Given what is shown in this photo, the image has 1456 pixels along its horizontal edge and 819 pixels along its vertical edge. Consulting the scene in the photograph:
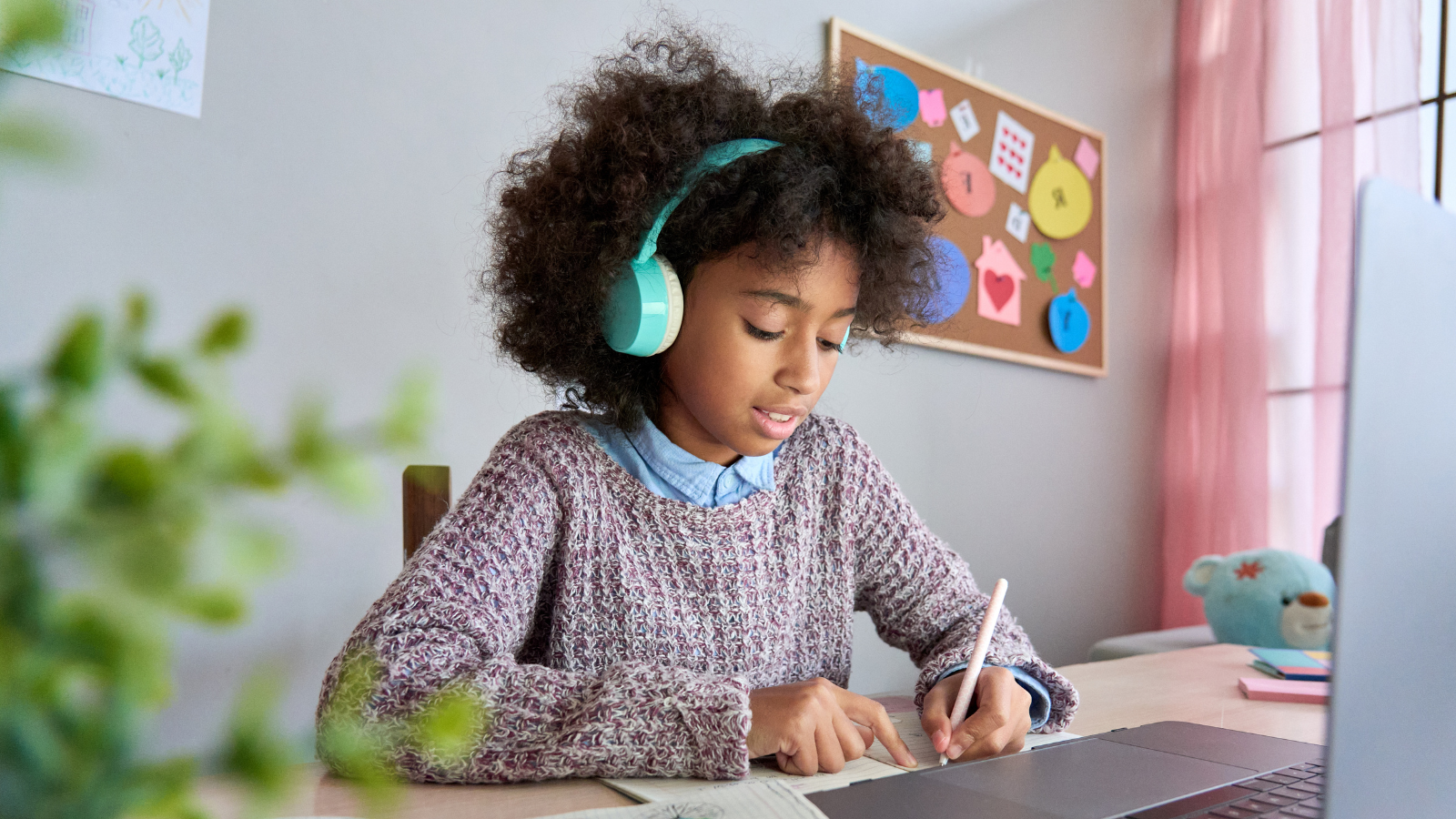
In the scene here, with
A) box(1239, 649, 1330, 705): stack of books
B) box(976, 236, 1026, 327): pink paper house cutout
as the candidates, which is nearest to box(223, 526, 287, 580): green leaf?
box(1239, 649, 1330, 705): stack of books

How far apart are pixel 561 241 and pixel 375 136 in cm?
68

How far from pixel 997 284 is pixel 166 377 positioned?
228cm

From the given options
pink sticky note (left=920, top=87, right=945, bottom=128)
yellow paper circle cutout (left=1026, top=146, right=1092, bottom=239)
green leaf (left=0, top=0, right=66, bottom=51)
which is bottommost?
green leaf (left=0, top=0, right=66, bottom=51)

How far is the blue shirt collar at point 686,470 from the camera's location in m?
0.93

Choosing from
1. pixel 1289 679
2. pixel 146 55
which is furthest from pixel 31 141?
pixel 146 55

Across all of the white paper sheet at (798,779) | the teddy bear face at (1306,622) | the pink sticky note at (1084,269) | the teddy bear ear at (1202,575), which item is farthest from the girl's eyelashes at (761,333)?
the pink sticky note at (1084,269)

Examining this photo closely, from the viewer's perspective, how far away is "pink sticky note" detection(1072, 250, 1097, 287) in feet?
8.16

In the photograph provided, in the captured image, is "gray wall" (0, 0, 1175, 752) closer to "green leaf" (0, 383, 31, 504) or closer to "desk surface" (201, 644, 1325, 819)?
"desk surface" (201, 644, 1325, 819)

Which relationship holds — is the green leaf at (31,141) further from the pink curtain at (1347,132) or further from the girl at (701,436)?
the pink curtain at (1347,132)

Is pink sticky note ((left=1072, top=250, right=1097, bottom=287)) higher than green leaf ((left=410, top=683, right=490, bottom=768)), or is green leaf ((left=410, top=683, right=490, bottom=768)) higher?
pink sticky note ((left=1072, top=250, right=1097, bottom=287))

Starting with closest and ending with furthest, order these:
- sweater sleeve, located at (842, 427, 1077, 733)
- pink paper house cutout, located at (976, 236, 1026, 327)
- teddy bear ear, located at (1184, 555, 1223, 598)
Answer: sweater sleeve, located at (842, 427, 1077, 733)
teddy bear ear, located at (1184, 555, 1223, 598)
pink paper house cutout, located at (976, 236, 1026, 327)

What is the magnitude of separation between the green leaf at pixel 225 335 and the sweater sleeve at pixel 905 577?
2.74ft

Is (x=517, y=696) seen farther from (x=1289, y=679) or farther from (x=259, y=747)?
(x=1289, y=679)

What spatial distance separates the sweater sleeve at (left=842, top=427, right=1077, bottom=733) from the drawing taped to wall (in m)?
0.98
